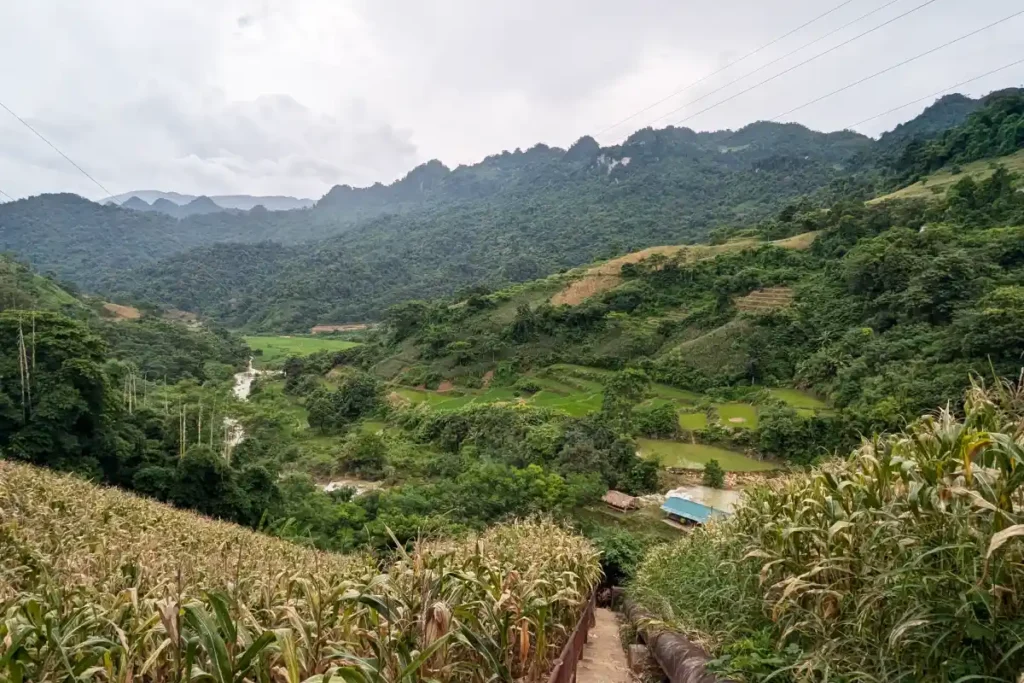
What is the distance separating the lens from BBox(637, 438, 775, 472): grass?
2109 cm

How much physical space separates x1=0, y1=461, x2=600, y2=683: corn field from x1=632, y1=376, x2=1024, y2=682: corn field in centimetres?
137

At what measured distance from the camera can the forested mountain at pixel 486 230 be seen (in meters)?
78.8

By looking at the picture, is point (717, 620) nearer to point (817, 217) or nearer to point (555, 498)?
point (555, 498)

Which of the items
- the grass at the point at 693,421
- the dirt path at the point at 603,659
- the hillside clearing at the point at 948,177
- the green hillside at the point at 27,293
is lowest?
the grass at the point at 693,421

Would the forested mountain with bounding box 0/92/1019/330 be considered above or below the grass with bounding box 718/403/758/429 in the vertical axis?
above

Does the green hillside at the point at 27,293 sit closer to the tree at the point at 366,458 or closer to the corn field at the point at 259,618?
the tree at the point at 366,458

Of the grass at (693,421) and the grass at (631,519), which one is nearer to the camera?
the grass at (631,519)

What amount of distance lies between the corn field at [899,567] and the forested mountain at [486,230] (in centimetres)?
5222

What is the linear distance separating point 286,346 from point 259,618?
62316 mm

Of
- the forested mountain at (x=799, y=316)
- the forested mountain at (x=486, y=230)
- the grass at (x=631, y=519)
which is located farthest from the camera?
the forested mountain at (x=486, y=230)

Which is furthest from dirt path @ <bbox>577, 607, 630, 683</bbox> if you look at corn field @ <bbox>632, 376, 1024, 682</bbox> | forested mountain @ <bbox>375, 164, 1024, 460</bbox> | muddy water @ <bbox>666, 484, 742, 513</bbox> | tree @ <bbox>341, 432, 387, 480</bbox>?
tree @ <bbox>341, 432, 387, 480</bbox>

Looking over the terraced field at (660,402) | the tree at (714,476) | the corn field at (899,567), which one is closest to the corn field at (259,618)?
the corn field at (899,567)

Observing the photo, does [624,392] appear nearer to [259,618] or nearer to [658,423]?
[658,423]

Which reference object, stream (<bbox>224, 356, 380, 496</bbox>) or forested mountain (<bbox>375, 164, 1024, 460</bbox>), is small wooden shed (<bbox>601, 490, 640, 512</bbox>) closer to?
forested mountain (<bbox>375, 164, 1024, 460</bbox>)
